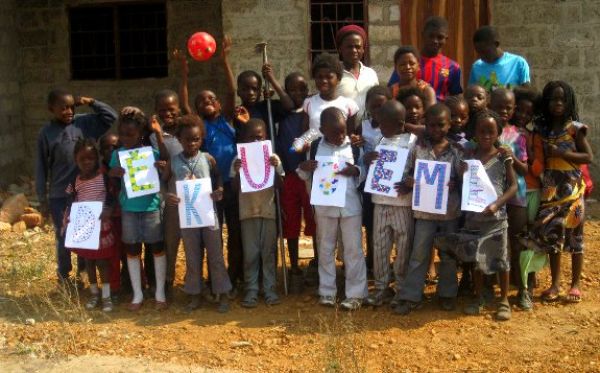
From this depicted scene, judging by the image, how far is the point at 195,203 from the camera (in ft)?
16.9

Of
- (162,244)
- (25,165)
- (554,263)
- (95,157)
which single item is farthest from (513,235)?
(25,165)

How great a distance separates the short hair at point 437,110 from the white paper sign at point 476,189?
34 cm

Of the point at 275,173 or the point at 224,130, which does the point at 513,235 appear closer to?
the point at 275,173

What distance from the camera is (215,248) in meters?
5.30

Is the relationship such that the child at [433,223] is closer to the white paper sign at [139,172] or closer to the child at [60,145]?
the white paper sign at [139,172]

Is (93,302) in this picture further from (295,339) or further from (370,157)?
(370,157)

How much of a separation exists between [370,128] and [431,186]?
26.4 inches

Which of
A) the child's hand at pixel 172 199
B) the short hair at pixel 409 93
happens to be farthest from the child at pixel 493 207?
the child's hand at pixel 172 199

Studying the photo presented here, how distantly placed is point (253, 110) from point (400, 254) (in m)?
1.44

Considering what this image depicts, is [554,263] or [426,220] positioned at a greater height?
[426,220]

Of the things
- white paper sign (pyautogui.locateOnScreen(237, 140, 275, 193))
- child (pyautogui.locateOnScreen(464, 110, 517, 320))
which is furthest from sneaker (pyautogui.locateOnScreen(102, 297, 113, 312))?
child (pyautogui.locateOnScreen(464, 110, 517, 320))

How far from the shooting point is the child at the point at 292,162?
544 cm

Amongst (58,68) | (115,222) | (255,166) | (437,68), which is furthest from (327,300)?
(58,68)

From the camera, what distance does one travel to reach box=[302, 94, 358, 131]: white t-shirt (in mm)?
5262
